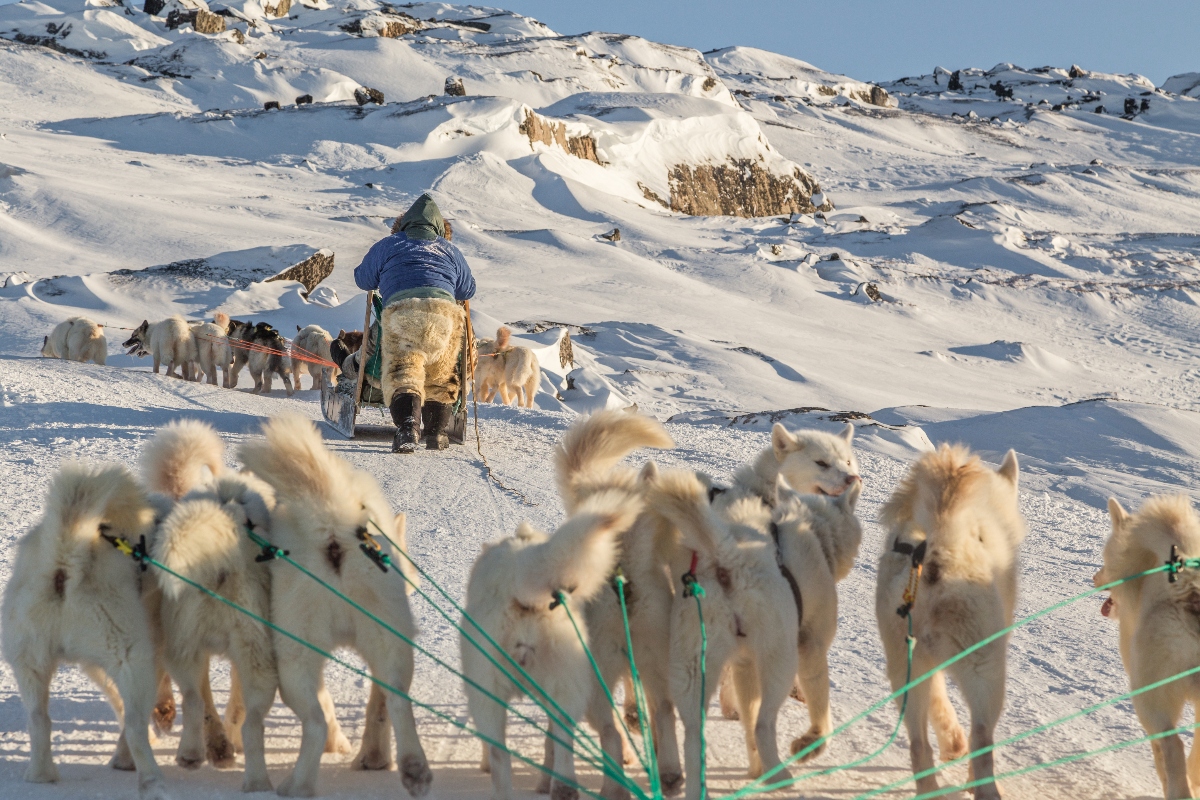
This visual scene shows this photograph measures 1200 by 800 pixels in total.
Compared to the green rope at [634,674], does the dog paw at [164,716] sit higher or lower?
lower

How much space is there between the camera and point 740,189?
45938 millimetres

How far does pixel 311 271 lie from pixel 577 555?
63.6ft

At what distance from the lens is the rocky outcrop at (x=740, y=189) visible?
42.7 m

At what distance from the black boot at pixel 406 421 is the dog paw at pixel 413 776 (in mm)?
4711

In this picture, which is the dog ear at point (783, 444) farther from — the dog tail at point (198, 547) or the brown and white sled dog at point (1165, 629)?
the dog tail at point (198, 547)

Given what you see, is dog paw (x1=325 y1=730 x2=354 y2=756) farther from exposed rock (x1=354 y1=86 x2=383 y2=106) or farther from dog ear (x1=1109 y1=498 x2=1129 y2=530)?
exposed rock (x1=354 y1=86 x2=383 y2=106)

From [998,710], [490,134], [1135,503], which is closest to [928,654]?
[998,710]

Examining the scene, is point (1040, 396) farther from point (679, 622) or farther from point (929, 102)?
point (929, 102)

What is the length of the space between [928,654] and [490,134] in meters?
37.1

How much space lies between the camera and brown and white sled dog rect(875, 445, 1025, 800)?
10.3 feet

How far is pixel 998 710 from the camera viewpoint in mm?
3129

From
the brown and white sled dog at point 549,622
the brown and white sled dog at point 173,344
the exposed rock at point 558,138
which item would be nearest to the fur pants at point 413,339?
the brown and white sled dog at point 549,622

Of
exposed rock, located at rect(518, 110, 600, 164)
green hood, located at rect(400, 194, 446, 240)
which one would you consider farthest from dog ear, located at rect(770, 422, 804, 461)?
exposed rock, located at rect(518, 110, 600, 164)

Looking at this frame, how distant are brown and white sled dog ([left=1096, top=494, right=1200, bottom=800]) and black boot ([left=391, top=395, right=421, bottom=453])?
508 centimetres
